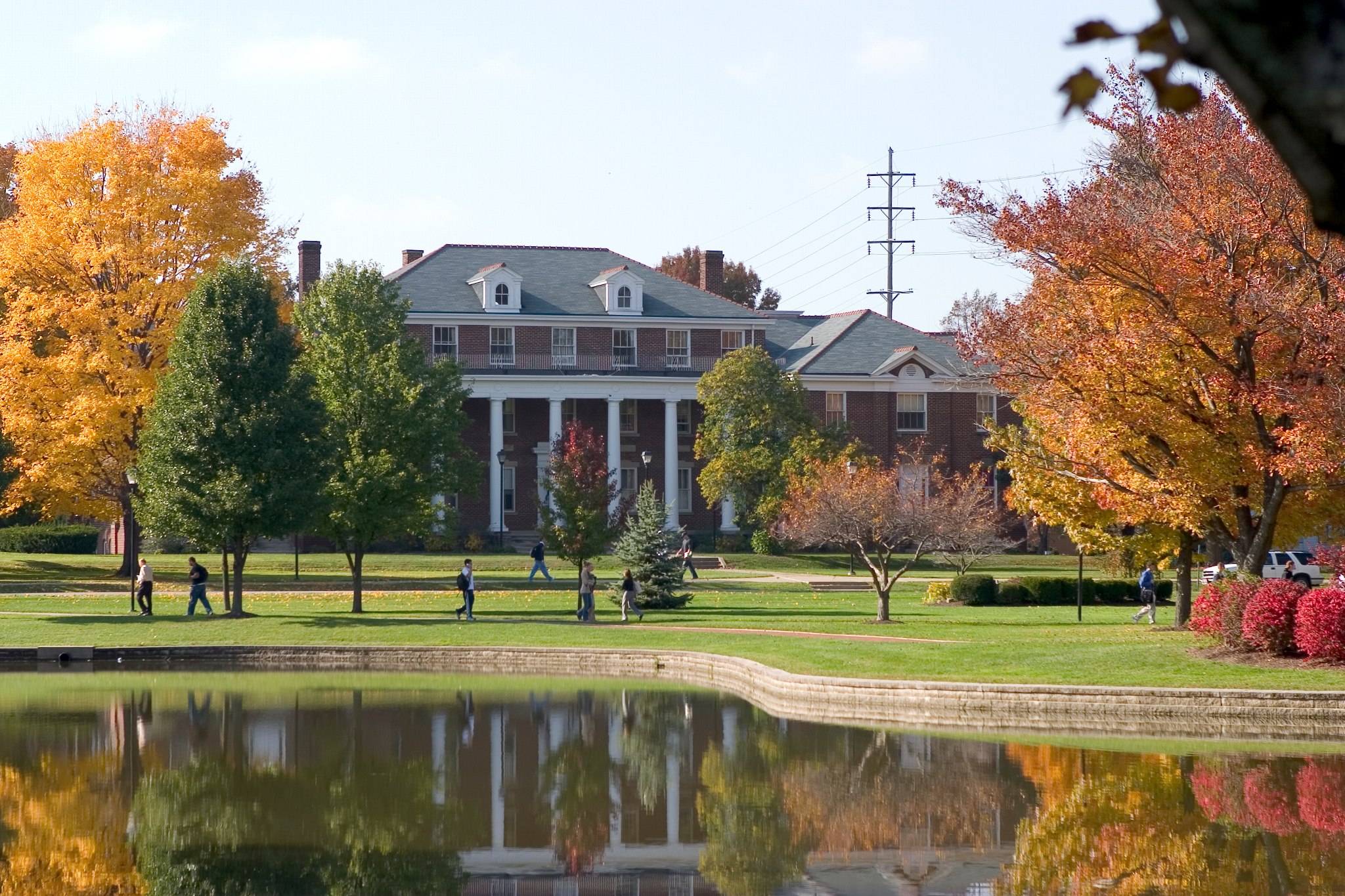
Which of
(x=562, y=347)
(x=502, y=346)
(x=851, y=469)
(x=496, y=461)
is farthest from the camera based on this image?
(x=562, y=347)

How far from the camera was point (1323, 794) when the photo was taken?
612 inches

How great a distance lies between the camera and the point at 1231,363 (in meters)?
25.7

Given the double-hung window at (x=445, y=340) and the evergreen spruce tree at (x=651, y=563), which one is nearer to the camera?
the evergreen spruce tree at (x=651, y=563)

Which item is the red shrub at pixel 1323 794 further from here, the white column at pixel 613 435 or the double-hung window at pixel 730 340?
the double-hung window at pixel 730 340

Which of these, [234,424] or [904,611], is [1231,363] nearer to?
[904,611]

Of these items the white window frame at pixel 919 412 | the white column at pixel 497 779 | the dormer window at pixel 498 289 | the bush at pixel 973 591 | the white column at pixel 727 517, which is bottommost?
the white column at pixel 497 779

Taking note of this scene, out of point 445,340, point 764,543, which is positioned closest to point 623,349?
point 445,340

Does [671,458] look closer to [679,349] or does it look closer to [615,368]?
[615,368]

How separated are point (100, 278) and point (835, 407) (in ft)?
110

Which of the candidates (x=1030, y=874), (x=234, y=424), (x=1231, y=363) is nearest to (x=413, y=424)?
(x=234, y=424)

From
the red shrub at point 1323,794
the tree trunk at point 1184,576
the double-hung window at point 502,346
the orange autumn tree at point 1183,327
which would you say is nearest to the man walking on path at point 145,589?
the orange autumn tree at point 1183,327

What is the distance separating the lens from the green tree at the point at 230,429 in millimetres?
35000

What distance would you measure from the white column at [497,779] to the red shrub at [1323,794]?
746 centimetres

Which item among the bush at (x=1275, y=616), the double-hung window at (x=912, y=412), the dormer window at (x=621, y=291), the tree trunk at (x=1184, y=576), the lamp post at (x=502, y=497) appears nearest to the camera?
the bush at (x=1275, y=616)
